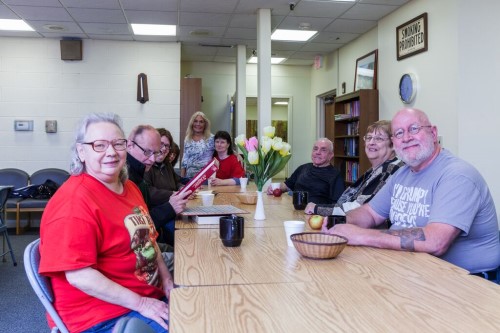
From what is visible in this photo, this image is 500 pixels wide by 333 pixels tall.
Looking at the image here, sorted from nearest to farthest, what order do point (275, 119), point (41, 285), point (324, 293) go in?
point (324, 293) → point (41, 285) → point (275, 119)

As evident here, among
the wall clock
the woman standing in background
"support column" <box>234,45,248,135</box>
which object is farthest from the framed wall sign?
"support column" <box>234,45,248,135</box>

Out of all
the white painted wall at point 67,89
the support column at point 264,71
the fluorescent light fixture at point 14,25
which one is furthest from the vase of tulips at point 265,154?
the fluorescent light fixture at point 14,25

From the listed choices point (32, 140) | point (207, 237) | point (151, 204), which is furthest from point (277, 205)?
point (32, 140)

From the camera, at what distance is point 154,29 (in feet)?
20.4

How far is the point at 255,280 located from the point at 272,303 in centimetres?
19

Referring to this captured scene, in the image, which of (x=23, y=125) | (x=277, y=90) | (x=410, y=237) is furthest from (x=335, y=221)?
(x=277, y=90)

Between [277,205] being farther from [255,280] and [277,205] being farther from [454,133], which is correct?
[454,133]

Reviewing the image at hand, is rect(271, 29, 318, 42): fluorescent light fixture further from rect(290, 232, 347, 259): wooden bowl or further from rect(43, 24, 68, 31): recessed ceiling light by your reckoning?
rect(290, 232, 347, 259): wooden bowl

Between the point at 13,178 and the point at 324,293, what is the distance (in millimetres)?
6328

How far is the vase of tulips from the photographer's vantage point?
6.68 ft

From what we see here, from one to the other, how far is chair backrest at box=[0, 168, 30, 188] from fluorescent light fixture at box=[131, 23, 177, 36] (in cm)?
261

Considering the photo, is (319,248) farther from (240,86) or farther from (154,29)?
(240,86)

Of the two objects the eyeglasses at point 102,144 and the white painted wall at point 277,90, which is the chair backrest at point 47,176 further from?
the eyeglasses at point 102,144

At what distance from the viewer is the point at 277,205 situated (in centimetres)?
288
